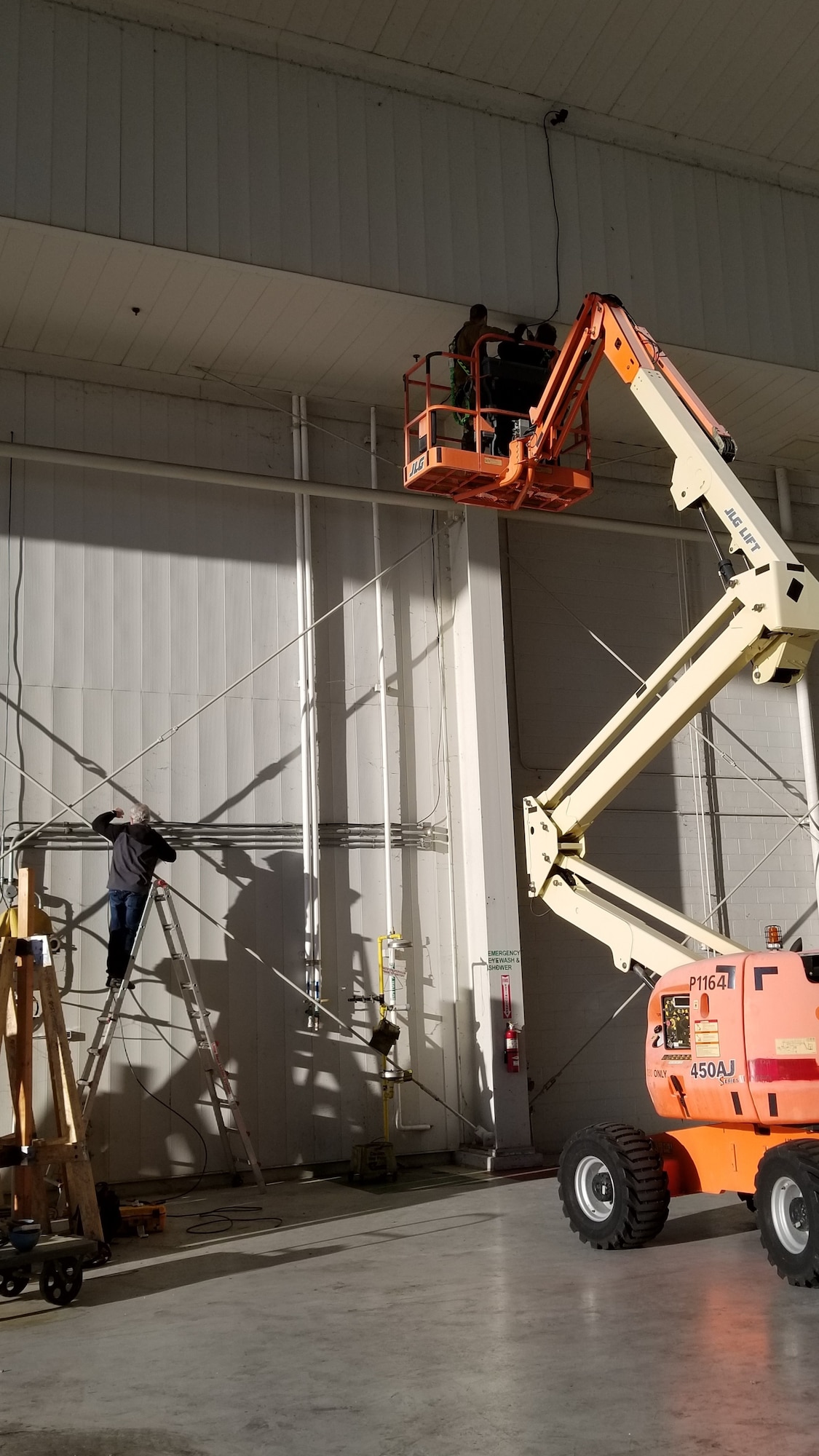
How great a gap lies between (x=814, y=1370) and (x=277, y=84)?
1298 centimetres

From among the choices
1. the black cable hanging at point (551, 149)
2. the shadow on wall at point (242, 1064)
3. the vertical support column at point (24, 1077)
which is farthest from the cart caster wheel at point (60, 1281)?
the black cable hanging at point (551, 149)

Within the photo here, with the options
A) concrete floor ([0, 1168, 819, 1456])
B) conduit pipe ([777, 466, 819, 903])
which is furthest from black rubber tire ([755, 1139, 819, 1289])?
conduit pipe ([777, 466, 819, 903])

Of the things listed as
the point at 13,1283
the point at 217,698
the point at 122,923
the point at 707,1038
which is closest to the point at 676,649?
the point at 707,1038

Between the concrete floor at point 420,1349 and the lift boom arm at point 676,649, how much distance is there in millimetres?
2584

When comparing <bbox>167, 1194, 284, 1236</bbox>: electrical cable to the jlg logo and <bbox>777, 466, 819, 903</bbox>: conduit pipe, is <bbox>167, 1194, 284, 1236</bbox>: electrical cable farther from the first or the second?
<bbox>777, 466, 819, 903</bbox>: conduit pipe

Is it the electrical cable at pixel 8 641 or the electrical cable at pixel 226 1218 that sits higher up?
the electrical cable at pixel 8 641

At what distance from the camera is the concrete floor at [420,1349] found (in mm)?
5527

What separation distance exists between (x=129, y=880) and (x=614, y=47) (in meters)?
10.9

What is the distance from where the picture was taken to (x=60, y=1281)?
830cm

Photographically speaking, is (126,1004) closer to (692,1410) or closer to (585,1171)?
(585,1171)

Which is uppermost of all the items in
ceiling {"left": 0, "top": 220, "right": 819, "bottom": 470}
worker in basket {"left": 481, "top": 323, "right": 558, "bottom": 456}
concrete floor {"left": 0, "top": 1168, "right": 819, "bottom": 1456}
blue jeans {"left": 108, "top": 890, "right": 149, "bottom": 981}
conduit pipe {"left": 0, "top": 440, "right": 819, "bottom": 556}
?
ceiling {"left": 0, "top": 220, "right": 819, "bottom": 470}

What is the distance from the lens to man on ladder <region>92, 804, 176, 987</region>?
1277 centimetres

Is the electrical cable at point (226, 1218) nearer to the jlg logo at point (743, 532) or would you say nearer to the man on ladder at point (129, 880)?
the man on ladder at point (129, 880)

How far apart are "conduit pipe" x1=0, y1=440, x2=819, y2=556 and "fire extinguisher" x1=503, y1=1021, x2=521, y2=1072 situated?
19.7 ft
